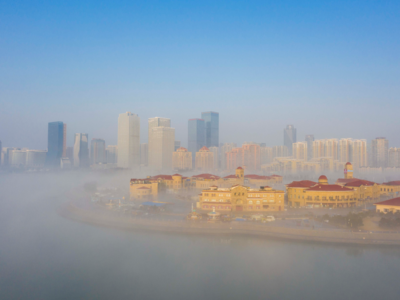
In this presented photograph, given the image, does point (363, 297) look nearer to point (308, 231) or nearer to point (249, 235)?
point (308, 231)

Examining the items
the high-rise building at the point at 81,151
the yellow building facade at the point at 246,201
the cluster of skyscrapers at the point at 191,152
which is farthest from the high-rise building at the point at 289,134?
the yellow building facade at the point at 246,201

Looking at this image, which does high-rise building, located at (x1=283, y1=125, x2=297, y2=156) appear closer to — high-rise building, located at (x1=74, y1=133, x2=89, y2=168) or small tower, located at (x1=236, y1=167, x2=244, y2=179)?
high-rise building, located at (x1=74, y1=133, x2=89, y2=168)

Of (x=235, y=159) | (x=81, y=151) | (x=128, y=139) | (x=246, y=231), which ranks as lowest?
(x=246, y=231)

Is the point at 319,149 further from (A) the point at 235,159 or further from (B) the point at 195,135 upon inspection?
(B) the point at 195,135

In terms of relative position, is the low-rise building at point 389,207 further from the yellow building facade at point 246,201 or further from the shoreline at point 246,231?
the yellow building facade at point 246,201

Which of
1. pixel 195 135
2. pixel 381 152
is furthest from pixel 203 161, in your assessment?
pixel 195 135

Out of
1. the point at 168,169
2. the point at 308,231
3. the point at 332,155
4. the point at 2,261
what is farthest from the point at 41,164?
the point at 308,231

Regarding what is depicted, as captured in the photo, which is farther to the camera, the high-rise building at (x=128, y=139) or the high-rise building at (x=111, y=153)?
the high-rise building at (x=111, y=153)

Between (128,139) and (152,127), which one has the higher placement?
(152,127)
